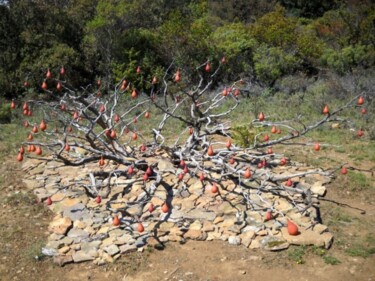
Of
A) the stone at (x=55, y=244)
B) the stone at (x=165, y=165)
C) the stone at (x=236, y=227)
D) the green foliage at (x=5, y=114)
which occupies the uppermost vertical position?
the stone at (x=165, y=165)

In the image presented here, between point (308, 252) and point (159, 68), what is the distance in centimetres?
949

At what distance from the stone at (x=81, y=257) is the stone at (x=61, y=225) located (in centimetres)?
51

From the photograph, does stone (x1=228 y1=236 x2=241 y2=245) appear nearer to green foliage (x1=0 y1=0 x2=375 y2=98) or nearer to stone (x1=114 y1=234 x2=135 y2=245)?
stone (x1=114 y1=234 x2=135 y2=245)

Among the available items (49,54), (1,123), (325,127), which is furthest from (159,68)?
(325,127)

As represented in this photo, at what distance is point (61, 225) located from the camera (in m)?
5.00

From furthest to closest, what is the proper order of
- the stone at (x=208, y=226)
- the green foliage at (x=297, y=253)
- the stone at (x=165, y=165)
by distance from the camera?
1. the stone at (x=165, y=165)
2. the stone at (x=208, y=226)
3. the green foliage at (x=297, y=253)

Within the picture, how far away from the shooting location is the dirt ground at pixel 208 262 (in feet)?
13.7

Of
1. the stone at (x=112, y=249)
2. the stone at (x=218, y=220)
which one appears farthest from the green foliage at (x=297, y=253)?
the stone at (x=112, y=249)

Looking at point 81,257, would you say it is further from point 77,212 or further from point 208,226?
point 208,226

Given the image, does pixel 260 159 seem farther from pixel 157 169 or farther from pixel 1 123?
pixel 1 123

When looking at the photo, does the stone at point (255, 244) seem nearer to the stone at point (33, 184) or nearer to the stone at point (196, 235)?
the stone at point (196, 235)

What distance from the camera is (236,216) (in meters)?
5.05

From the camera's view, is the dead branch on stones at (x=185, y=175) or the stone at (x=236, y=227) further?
the dead branch on stones at (x=185, y=175)

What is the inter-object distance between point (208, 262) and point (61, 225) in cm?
190
